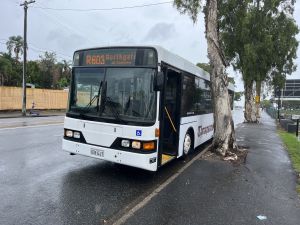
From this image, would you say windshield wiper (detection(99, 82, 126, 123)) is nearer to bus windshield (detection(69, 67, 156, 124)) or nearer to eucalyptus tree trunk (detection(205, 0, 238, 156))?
bus windshield (detection(69, 67, 156, 124))

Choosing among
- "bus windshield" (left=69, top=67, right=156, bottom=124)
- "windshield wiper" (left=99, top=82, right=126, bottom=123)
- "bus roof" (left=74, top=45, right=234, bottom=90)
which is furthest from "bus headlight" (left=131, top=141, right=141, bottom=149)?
"bus roof" (left=74, top=45, right=234, bottom=90)

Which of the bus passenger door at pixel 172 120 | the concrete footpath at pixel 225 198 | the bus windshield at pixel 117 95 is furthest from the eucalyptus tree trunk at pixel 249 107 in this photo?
the bus windshield at pixel 117 95

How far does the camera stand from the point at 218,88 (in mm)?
11289

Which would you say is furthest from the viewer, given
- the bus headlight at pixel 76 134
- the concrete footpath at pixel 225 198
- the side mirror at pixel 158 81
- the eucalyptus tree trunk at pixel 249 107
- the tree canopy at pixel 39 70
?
the tree canopy at pixel 39 70

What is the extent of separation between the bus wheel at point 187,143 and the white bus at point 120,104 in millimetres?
1390

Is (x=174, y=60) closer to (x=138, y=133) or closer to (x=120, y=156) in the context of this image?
(x=138, y=133)

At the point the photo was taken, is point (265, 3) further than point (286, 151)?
Yes

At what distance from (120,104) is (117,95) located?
0.21 meters

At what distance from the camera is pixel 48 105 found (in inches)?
1426

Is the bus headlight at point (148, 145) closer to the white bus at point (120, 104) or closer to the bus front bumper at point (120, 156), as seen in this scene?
the white bus at point (120, 104)

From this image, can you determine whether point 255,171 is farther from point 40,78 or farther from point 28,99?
point 40,78

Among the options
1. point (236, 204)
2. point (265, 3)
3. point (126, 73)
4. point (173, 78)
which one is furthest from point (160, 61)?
point (265, 3)

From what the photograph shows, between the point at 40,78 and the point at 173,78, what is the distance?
151 ft

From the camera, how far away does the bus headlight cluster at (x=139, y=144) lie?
6.84 m
